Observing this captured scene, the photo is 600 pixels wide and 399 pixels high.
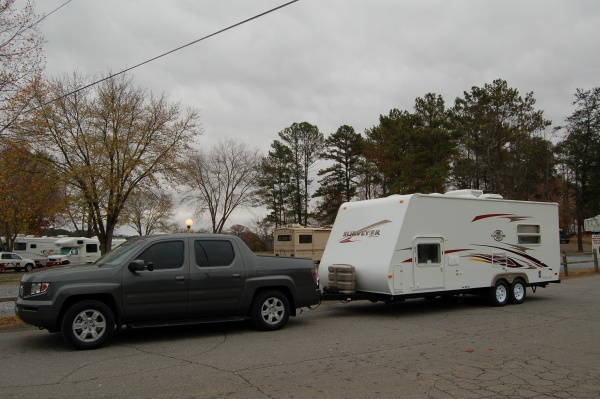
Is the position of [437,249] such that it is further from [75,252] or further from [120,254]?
[75,252]

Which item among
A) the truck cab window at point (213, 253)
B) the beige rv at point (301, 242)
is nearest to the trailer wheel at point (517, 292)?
the truck cab window at point (213, 253)

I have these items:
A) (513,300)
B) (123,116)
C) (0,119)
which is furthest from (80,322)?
(123,116)

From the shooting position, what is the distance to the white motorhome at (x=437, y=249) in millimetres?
10625

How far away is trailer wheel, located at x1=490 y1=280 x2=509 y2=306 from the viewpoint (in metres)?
12.0

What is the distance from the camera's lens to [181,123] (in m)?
32.8

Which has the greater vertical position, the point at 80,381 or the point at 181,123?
the point at 181,123

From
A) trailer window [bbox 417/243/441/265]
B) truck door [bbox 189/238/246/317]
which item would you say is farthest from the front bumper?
trailer window [bbox 417/243/441/265]

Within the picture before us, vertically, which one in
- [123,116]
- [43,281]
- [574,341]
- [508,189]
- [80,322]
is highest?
[123,116]

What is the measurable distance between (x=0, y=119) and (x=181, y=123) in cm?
1605

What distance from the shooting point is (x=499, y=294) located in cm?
1226

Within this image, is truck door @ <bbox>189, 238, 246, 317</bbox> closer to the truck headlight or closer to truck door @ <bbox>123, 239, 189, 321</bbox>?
truck door @ <bbox>123, 239, 189, 321</bbox>

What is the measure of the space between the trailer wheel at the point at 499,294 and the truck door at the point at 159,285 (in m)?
7.82

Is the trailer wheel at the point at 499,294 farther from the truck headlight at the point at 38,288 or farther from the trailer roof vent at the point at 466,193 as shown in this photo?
the truck headlight at the point at 38,288

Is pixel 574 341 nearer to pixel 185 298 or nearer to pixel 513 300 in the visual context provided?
pixel 513 300
